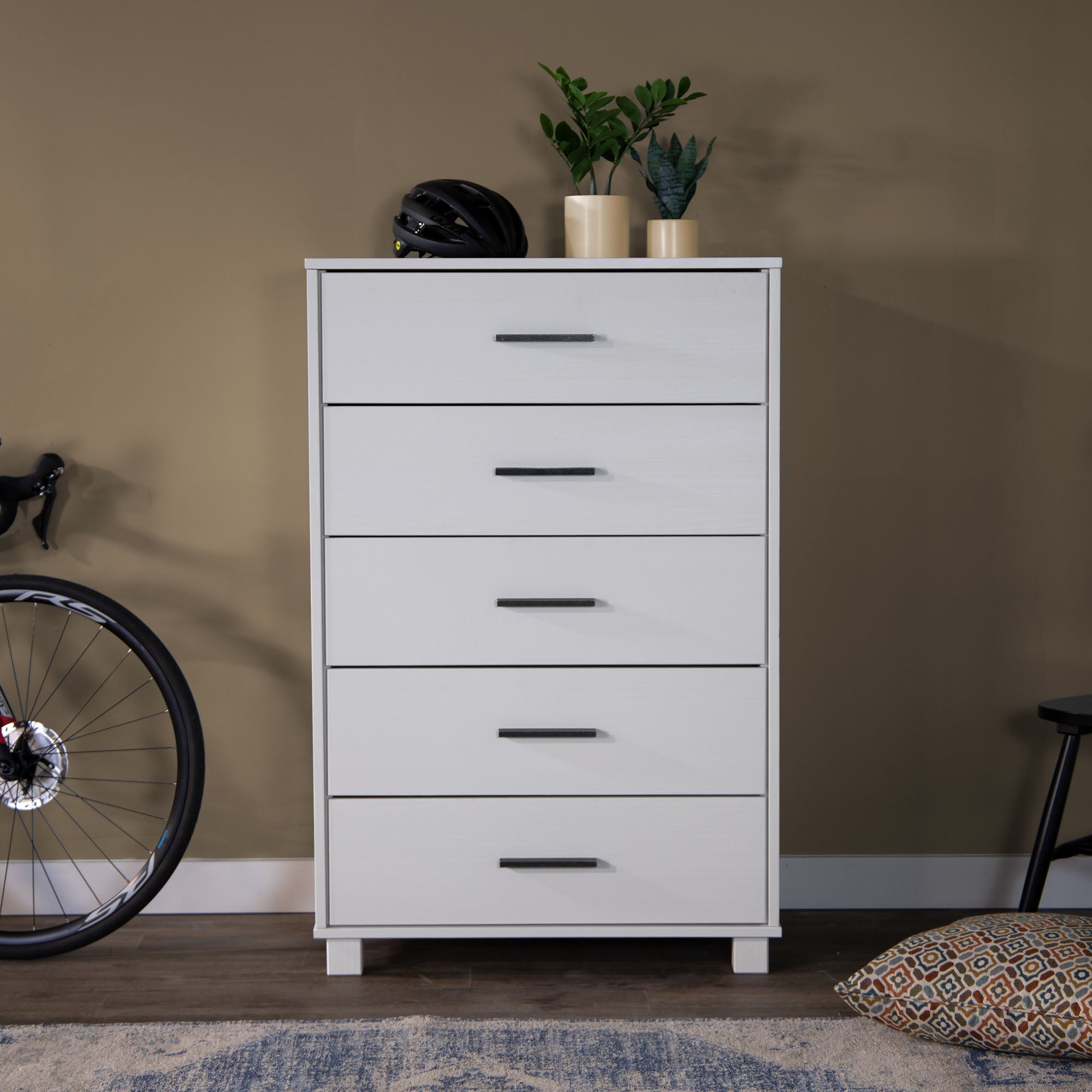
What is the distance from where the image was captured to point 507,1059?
1485 mm

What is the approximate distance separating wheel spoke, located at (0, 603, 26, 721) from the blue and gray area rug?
0.69 metres

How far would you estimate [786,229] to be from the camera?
6.66 feet

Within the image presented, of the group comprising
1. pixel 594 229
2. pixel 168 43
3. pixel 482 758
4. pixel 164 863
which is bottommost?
pixel 164 863

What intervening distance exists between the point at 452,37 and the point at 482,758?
1.45 metres

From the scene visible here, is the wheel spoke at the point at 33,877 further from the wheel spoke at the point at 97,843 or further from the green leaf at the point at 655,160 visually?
the green leaf at the point at 655,160

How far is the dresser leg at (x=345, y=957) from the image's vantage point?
1.75 m

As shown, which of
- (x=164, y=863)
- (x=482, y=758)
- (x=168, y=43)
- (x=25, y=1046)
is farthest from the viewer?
(x=168, y=43)

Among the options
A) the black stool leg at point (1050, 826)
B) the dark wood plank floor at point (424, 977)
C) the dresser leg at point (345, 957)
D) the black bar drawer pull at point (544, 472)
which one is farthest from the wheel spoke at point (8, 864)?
the black stool leg at point (1050, 826)

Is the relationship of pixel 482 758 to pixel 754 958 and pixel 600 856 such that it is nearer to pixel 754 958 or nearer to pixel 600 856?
pixel 600 856

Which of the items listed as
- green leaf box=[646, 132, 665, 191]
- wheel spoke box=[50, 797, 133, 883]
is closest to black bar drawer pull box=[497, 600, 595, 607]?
green leaf box=[646, 132, 665, 191]

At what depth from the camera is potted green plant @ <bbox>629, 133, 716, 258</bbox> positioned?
178 cm

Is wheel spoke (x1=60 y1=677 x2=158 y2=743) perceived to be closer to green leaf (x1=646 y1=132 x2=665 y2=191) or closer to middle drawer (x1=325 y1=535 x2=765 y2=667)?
middle drawer (x1=325 y1=535 x2=765 y2=667)

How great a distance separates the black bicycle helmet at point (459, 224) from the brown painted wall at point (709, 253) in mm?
284

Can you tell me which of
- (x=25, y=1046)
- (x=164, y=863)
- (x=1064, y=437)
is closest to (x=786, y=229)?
(x=1064, y=437)
